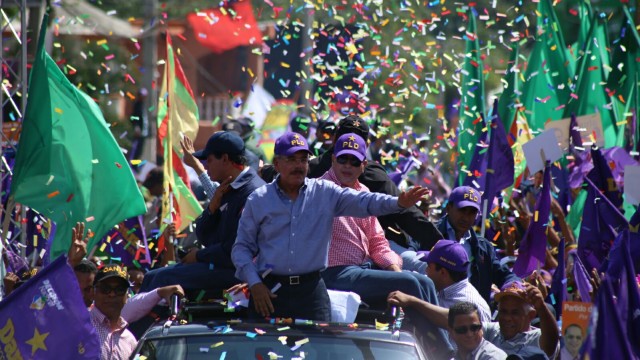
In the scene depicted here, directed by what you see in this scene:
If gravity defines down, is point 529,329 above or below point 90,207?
below

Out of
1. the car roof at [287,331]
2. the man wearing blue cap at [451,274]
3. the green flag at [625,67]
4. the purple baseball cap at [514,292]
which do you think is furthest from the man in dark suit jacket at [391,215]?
the green flag at [625,67]

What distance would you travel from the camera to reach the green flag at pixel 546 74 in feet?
53.5

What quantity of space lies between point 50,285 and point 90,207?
2.98 meters

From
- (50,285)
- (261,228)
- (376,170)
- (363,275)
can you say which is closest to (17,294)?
(50,285)

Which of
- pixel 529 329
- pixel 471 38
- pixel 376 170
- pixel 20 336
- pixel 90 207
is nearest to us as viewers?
pixel 20 336

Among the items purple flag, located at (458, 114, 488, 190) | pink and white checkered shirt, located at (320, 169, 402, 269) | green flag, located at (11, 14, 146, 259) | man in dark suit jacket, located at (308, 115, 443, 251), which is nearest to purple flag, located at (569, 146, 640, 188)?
purple flag, located at (458, 114, 488, 190)

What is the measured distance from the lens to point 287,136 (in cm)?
805

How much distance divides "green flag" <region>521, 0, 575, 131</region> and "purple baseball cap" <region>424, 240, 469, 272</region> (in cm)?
703

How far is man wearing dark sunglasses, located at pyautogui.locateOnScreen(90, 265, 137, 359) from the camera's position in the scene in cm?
866

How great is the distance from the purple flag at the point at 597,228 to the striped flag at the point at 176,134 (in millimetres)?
3845

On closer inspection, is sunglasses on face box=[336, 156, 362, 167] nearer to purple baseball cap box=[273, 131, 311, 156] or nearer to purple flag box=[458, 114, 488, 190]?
purple baseball cap box=[273, 131, 311, 156]

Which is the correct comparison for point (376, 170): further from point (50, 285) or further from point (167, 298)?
point (50, 285)

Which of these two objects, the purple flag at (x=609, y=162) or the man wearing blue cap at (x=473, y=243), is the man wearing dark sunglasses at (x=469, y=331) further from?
the purple flag at (x=609, y=162)

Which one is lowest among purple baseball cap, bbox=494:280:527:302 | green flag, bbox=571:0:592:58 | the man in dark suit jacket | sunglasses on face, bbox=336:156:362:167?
purple baseball cap, bbox=494:280:527:302
